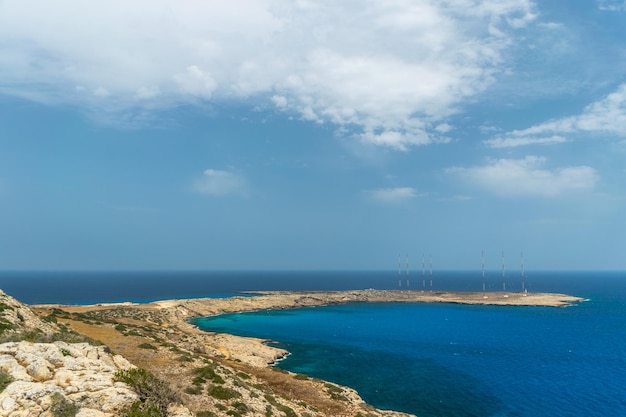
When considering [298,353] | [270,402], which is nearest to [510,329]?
[298,353]

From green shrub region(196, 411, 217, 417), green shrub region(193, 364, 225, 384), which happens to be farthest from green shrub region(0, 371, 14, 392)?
green shrub region(193, 364, 225, 384)

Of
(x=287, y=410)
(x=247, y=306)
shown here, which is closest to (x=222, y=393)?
(x=287, y=410)

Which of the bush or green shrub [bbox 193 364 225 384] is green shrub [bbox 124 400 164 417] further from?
green shrub [bbox 193 364 225 384]

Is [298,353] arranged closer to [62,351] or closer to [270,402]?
[270,402]

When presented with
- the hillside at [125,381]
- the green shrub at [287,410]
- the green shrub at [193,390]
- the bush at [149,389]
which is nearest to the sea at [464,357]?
the hillside at [125,381]

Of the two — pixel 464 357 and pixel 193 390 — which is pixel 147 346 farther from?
pixel 464 357

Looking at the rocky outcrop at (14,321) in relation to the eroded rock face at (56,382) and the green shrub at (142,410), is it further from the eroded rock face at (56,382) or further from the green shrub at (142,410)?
the green shrub at (142,410)
